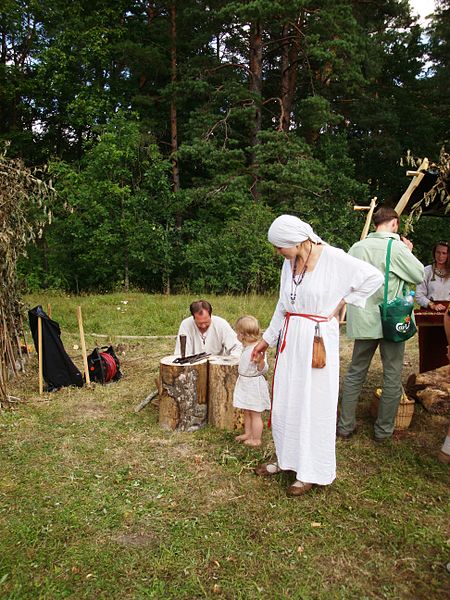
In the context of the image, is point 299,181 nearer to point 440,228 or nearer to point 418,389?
point 440,228

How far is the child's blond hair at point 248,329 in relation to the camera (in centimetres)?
376

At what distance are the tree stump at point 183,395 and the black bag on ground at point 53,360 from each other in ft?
5.57

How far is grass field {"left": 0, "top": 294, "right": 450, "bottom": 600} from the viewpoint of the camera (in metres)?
2.45

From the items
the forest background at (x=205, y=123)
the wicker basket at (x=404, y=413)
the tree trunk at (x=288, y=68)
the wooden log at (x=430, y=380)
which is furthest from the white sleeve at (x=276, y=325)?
the tree trunk at (x=288, y=68)

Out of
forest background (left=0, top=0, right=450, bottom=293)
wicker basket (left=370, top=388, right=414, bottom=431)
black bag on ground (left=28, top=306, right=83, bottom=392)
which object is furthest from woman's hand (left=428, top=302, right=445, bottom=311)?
forest background (left=0, top=0, right=450, bottom=293)

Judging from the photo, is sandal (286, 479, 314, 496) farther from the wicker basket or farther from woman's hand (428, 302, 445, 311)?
woman's hand (428, 302, 445, 311)

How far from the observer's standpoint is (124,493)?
10.8 feet

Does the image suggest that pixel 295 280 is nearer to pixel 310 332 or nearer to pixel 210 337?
pixel 310 332

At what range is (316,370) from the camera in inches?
118

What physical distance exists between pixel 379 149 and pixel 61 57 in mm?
11680

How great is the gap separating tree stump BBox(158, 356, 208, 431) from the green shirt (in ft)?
4.73

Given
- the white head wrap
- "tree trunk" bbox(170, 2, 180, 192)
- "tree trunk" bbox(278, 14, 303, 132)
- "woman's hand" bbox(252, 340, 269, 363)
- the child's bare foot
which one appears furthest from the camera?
"tree trunk" bbox(170, 2, 180, 192)

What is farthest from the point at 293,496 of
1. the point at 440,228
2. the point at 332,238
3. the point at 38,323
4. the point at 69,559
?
the point at 440,228

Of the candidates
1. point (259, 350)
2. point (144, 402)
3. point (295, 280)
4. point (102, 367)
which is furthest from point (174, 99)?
point (295, 280)
